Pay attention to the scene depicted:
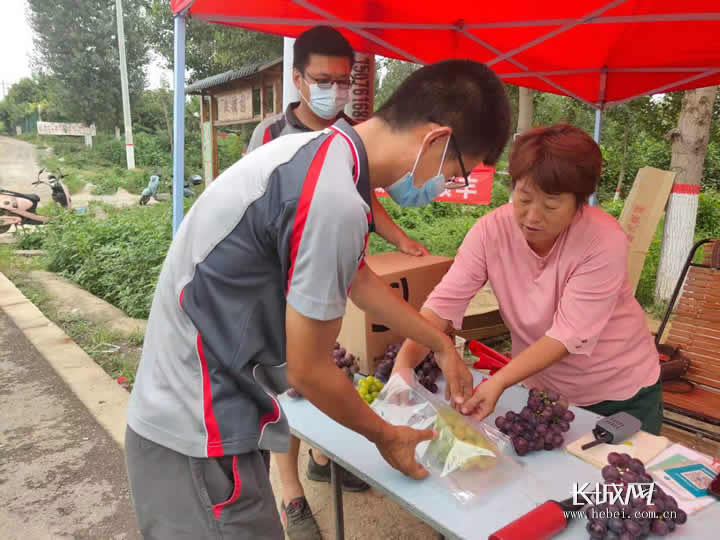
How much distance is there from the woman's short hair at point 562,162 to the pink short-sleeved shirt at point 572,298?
176 mm

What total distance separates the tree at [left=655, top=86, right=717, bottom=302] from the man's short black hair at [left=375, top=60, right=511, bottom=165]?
5.77m

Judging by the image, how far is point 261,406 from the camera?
102 cm

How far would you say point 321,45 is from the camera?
104 inches

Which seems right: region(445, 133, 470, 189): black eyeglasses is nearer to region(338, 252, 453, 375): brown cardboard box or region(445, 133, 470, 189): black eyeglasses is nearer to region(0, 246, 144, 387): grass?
region(338, 252, 453, 375): brown cardboard box

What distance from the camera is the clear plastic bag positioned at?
123 cm

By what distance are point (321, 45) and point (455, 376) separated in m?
1.87

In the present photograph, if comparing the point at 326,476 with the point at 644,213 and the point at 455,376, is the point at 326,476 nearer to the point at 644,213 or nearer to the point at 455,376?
the point at 455,376

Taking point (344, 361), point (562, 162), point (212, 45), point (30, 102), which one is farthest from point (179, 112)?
point (30, 102)

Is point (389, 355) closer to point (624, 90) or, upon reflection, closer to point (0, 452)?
point (0, 452)

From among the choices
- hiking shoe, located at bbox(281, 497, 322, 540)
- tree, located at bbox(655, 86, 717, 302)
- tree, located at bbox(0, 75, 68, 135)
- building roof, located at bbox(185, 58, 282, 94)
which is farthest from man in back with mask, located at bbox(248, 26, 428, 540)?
tree, located at bbox(0, 75, 68, 135)

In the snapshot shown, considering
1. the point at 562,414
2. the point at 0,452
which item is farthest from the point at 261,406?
the point at 0,452

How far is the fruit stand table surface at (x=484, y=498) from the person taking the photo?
1111 mm

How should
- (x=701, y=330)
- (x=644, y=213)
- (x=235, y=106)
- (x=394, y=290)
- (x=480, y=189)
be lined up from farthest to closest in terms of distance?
(x=235, y=106), (x=480, y=189), (x=644, y=213), (x=701, y=330), (x=394, y=290)

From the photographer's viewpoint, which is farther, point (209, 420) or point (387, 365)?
point (387, 365)
